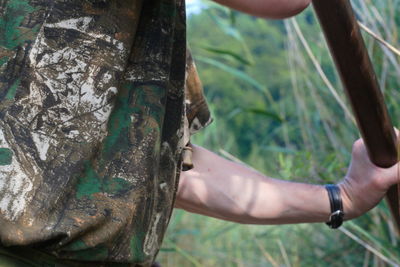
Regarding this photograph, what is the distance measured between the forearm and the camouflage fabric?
1.11 feet

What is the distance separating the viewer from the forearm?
1635 millimetres

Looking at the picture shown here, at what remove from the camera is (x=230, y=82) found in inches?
493

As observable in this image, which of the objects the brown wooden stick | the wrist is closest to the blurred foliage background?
the wrist

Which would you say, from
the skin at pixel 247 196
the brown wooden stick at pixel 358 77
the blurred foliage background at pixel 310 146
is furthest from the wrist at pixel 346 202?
the blurred foliage background at pixel 310 146

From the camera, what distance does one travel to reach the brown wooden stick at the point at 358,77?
1.20m

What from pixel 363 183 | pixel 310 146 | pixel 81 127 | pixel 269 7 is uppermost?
pixel 269 7

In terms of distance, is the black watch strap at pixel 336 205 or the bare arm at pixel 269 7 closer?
the bare arm at pixel 269 7

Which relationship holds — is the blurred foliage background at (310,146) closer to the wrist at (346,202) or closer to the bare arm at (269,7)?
the wrist at (346,202)

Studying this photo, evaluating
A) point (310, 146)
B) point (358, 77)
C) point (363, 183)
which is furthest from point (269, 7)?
point (310, 146)

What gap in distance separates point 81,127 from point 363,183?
563 millimetres

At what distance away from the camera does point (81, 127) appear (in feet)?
3.99

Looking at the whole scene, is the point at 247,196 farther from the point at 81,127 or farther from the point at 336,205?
the point at 81,127

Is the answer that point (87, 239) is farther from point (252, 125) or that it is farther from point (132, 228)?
point (252, 125)

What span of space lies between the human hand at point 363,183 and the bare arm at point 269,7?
0.36 metres
